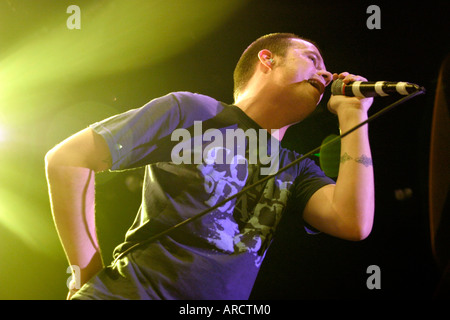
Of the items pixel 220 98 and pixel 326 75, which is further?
pixel 220 98

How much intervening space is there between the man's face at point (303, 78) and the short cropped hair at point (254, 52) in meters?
0.09

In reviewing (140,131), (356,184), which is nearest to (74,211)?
(140,131)

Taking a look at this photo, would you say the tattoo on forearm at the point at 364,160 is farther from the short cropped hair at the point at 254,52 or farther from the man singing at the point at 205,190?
the short cropped hair at the point at 254,52

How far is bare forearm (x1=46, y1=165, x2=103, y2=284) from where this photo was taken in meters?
1.00

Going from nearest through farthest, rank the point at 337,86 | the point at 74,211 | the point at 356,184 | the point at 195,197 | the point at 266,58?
the point at 74,211
the point at 195,197
the point at 356,184
the point at 337,86
the point at 266,58

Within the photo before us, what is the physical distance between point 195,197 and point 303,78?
65 cm

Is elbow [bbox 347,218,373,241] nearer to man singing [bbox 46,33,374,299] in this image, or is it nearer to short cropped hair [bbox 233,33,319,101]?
man singing [bbox 46,33,374,299]

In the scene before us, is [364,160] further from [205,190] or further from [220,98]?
[220,98]

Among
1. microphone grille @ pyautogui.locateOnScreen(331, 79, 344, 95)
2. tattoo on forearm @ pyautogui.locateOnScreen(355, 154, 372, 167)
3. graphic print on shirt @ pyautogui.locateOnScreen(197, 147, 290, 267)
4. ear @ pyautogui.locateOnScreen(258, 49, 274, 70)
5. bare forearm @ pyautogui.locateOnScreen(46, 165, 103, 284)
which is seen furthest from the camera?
ear @ pyautogui.locateOnScreen(258, 49, 274, 70)

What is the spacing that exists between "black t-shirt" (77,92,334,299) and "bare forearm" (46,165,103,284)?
76 millimetres

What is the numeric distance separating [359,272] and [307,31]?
3.77 feet

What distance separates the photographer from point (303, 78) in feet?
4.50

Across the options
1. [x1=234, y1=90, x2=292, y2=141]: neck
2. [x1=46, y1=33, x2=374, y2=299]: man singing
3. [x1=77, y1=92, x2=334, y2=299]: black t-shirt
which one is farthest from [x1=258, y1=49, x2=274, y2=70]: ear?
[x1=77, y1=92, x2=334, y2=299]: black t-shirt

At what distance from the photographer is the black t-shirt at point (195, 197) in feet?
3.34
